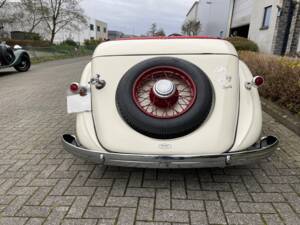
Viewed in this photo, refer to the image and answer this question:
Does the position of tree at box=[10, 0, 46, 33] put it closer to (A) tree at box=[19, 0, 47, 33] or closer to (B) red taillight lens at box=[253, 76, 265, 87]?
(A) tree at box=[19, 0, 47, 33]

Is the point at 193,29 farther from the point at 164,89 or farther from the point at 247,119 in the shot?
the point at 164,89

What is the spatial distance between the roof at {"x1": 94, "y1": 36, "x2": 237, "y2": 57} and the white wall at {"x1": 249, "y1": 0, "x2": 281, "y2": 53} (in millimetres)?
12575

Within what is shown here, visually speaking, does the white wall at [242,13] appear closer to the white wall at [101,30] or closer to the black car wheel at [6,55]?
the black car wheel at [6,55]

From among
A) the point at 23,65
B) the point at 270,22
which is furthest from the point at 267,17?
the point at 23,65

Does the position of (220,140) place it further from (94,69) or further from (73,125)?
(73,125)

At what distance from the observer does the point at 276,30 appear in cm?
1283

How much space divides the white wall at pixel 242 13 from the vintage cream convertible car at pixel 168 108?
18099 millimetres

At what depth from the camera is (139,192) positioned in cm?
233

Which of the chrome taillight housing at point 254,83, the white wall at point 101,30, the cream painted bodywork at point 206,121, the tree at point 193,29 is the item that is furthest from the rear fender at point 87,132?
the white wall at point 101,30

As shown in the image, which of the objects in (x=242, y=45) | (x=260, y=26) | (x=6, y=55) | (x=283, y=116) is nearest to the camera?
(x=283, y=116)

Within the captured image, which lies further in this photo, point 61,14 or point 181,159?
point 61,14

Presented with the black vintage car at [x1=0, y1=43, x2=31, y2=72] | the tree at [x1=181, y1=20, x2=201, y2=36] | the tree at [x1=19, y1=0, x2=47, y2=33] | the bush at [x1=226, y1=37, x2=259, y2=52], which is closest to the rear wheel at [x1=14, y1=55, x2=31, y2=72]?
the black vintage car at [x1=0, y1=43, x2=31, y2=72]

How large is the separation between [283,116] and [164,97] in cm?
300

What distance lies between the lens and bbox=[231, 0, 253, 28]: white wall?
60.5 feet
